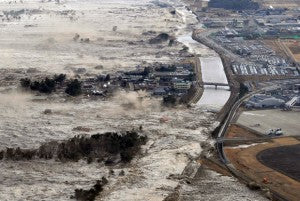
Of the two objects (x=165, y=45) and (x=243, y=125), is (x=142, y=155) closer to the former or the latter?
(x=243, y=125)

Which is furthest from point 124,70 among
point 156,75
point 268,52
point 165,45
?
point 268,52

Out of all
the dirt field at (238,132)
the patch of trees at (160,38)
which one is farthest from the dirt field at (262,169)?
the patch of trees at (160,38)

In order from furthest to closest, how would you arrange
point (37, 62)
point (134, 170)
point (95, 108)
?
point (37, 62) < point (95, 108) < point (134, 170)

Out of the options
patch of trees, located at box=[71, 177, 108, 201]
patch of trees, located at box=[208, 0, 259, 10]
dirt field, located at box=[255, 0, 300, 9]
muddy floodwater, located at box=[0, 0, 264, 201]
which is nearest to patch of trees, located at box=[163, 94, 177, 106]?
muddy floodwater, located at box=[0, 0, 264, 201]

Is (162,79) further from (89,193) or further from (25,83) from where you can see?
(89,193)

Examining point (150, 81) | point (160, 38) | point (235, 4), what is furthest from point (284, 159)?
point (235, 4)

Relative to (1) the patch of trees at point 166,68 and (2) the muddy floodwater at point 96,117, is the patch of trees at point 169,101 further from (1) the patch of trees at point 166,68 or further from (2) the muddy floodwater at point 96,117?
(1) the patch of trees at point 166,68
